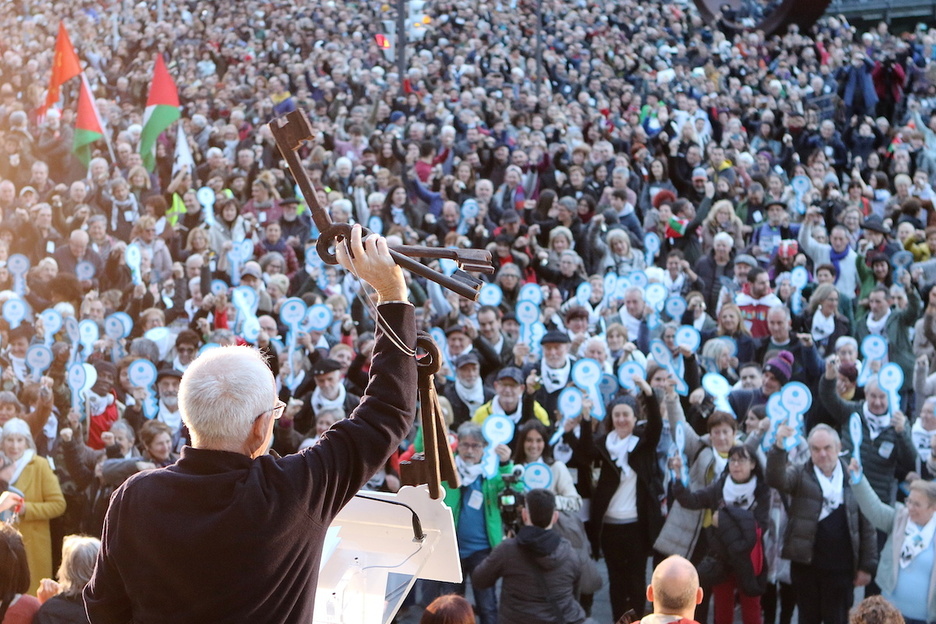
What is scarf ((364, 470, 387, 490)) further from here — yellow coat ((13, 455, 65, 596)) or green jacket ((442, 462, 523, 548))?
yellow coat ((13, 455, 65, 596))

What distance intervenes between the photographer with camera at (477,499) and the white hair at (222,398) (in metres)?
4.18

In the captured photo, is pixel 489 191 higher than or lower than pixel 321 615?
lower

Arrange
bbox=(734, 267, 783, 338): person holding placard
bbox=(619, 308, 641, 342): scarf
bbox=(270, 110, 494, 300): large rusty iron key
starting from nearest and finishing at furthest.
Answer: bbox=(270, 110, 494, 300): large rusty iron key → bbox=(619, 308, 641, 342): scarf → bbox=(734, 267, 783, 338): person holding placard

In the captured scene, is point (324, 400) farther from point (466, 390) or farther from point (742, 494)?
point (742, 494)

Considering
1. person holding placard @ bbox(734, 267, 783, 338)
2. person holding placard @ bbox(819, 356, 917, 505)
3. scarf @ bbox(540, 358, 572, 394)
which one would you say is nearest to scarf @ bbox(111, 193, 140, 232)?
scarf @ bbox(540, 358, 572, 394)

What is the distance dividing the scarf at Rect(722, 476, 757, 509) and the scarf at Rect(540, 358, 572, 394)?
1770mm

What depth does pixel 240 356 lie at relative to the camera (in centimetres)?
199

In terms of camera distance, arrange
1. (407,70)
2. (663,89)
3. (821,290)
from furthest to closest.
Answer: (407,70) < (663,89) < (821,290)

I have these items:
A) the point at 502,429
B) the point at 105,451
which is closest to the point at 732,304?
the point at 502,429

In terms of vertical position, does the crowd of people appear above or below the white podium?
below

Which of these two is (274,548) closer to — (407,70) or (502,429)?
(502,429)

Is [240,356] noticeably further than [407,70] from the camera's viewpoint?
No

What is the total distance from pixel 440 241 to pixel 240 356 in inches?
373

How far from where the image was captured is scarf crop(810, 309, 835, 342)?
8500 mm
